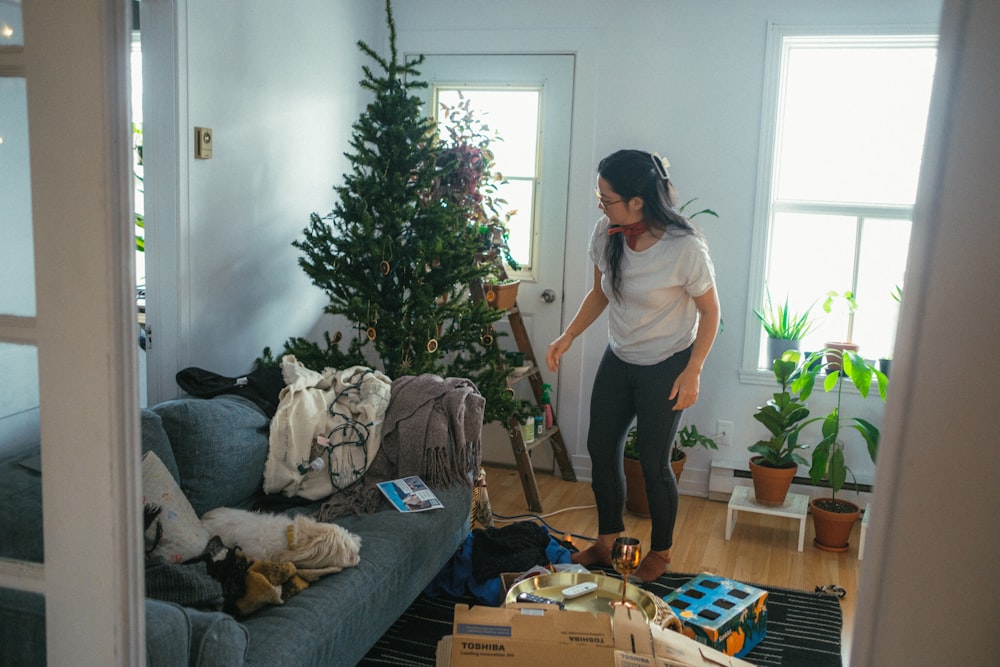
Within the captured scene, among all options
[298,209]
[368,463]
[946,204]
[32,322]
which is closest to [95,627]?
[32,322]

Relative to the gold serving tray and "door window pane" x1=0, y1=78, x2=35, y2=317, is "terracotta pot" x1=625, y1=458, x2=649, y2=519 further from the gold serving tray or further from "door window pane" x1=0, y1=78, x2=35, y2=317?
"door window pane" x1=0, y1=78, x2=35, y2=317

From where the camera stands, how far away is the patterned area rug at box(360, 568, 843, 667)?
270 centimetres

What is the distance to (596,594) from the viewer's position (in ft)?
7.57

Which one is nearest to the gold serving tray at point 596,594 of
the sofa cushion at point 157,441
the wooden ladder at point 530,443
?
the sofa cushion at point 157,441

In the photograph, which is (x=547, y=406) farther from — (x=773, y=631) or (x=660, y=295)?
(x=773, y=631)

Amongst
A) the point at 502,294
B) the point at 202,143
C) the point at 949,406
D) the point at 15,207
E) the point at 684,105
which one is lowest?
the point at 502,294

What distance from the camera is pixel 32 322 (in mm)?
1137

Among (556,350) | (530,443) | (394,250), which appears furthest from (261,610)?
(530,443)

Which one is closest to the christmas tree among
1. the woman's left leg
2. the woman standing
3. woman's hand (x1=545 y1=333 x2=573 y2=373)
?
woman's hand (x1=545 y1=333 x2=573 y2=373)

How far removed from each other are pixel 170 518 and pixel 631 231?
5.65ft

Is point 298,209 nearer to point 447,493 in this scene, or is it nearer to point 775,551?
point 447,493

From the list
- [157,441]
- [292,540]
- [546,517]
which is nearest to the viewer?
[292,540]

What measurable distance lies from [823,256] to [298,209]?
2399 millimetres

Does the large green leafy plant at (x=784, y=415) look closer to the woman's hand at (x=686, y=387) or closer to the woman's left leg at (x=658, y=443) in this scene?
the woman's left leg at (x=658, y=443)
